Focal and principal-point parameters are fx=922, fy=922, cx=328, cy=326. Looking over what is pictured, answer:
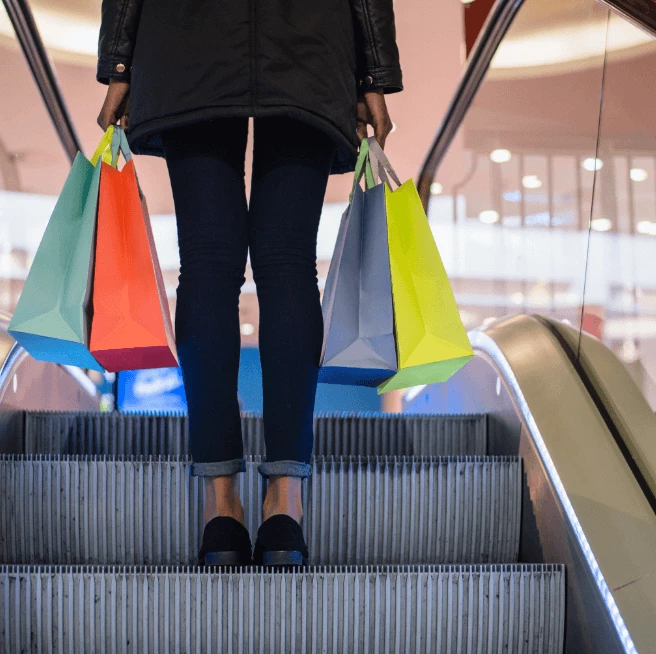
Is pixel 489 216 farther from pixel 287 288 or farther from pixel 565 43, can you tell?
pixel 287 288

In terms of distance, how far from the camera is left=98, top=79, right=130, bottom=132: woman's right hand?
1.93 m

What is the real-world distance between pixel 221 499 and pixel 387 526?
457mm

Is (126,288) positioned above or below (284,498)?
above

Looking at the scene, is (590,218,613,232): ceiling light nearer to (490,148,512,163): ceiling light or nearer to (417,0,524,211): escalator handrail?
(417,0,524,211): escalator handrail

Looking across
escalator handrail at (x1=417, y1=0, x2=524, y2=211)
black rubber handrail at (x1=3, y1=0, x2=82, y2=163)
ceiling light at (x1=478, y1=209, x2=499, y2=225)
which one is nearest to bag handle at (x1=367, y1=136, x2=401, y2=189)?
escalator handrail at (x1=417, y1=0, x2=524, y2=211)

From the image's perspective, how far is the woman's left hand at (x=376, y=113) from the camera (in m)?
1.99

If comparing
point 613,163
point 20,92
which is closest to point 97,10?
point 20,92

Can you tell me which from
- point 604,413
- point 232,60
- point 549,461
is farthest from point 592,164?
point 232,60

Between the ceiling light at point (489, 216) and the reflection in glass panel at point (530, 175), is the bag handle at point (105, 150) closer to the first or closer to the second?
the reflection in glass panel at point (530, 175)

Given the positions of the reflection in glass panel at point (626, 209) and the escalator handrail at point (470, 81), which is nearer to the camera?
the reflection in glass panel at point (626, 209)

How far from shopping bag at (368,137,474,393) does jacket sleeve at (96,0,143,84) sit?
594mm

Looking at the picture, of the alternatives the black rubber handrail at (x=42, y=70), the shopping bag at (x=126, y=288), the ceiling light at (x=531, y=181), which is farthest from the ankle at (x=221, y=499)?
the ceiling light at (x=531, y=181)

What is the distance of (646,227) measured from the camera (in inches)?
Result: 94.7

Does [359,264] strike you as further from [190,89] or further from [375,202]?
[190,89]
